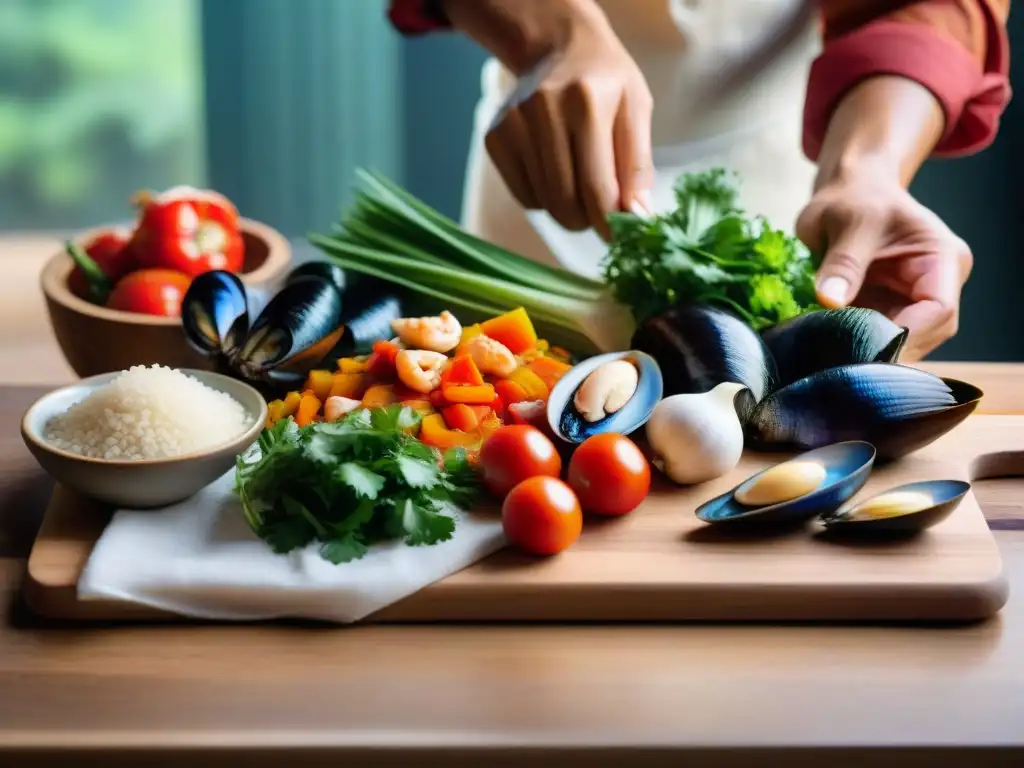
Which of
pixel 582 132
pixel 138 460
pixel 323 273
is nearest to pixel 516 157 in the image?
pixel 582 132

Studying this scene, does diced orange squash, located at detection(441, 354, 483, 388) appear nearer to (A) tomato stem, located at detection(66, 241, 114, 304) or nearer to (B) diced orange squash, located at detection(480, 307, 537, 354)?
(B) diced orange squash, located at detection(480, 307, 537, 354)

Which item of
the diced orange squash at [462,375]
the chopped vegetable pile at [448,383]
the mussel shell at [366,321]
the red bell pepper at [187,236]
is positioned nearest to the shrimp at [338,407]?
the chopped vegetable pile at [448,383]

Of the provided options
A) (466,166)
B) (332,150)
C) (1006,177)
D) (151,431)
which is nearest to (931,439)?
(151,431)

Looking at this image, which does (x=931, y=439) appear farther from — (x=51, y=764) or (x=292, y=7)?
(x=292, y=7)

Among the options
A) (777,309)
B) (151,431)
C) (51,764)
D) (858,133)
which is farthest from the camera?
(858,133)

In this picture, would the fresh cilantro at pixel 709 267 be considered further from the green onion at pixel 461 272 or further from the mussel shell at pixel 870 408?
the mussel shell at pixel 870 408

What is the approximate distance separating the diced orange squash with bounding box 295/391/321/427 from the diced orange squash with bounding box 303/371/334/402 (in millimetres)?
29

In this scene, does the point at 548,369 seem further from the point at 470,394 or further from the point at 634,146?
the point at 634,146

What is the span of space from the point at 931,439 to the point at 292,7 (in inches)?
122

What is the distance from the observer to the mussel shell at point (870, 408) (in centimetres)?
137

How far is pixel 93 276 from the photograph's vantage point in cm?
190

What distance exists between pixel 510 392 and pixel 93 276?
2.76 ft

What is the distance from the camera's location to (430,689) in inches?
41.1

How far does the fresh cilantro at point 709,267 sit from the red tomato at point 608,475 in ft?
1.23
